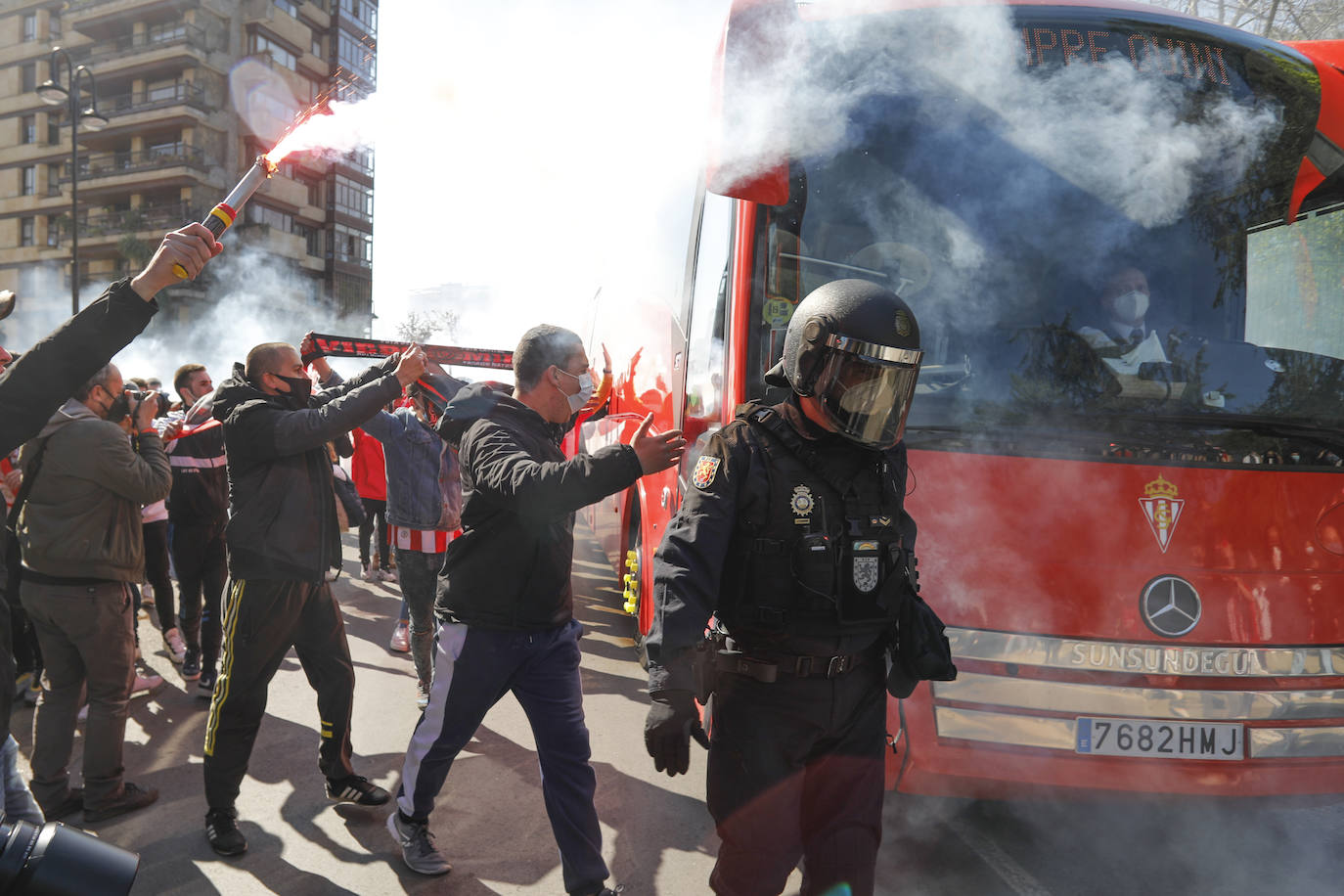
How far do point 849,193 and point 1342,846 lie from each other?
3184mm

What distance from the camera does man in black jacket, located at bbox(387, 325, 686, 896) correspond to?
277cm

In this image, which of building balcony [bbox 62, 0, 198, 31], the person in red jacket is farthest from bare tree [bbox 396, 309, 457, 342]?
building balcony [bbox 62, 0, 198, 31]

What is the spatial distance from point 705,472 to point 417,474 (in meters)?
3.34

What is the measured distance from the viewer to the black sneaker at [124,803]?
3.44 m

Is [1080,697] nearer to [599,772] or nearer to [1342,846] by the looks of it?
[1342,846]

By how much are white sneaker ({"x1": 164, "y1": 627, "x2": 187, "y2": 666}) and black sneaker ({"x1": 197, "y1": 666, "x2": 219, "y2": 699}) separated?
69 centimetres

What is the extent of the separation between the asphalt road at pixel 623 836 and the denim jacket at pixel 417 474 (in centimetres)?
121

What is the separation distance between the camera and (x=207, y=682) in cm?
504

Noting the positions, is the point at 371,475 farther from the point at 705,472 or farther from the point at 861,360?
the point at 861,360

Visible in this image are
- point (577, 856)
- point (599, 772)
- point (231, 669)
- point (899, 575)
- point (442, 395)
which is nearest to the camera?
point (899, 575)

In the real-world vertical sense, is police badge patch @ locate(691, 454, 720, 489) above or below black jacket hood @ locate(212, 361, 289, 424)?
below

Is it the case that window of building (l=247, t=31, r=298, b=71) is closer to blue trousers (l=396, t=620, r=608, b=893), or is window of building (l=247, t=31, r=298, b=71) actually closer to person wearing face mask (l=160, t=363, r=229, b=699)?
person wearing face mask (l=160, t=363, r=229, b=699)

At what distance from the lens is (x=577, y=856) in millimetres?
2730

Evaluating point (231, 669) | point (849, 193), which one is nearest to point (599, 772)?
point (231, 669)
